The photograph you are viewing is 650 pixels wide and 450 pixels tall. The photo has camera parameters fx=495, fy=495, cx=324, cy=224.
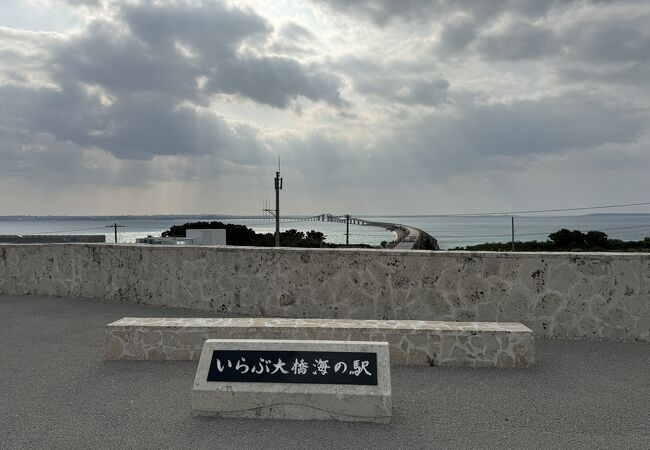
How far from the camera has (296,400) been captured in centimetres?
500

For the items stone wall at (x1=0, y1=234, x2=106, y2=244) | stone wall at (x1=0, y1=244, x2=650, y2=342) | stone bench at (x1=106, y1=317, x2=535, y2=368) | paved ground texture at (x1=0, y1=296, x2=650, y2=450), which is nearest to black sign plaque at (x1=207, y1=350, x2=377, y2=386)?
paved ground texture at (x1=0, y1=296, x2=650, y2=450)

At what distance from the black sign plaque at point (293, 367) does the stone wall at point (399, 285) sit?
4074 millimetres

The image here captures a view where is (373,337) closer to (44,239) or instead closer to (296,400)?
(296,400)

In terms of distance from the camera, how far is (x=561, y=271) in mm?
8586

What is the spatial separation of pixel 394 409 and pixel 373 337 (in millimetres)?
1599

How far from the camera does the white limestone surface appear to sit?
492 cm

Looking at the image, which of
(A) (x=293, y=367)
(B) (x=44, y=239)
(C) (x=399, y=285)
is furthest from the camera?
(B) (x=44, y=239)

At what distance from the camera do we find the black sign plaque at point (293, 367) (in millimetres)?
5129

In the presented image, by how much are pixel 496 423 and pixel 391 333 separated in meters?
2.09

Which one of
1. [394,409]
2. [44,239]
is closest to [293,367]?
[394,409]

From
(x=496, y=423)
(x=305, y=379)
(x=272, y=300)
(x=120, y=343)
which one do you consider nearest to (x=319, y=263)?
(x=272, y=300)

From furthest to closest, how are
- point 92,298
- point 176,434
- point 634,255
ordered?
point 92,298, point 634,255, point 176,434

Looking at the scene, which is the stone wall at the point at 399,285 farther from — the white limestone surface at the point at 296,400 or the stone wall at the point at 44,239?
the stone wall at the point at 44,239

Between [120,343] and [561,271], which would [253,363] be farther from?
[561,271]
